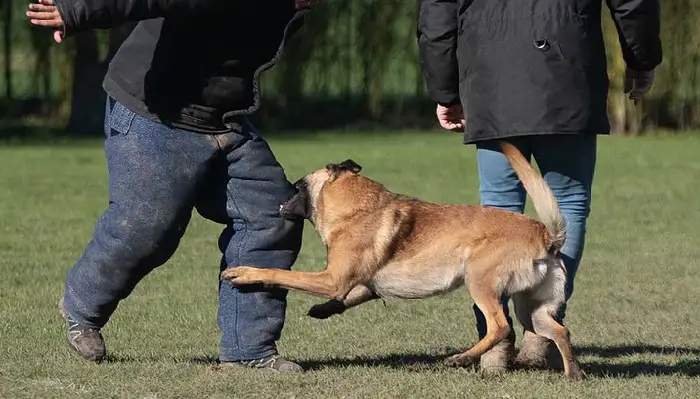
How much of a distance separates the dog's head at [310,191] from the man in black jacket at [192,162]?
5 centimetres

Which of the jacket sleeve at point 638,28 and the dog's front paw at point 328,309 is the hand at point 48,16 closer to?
the dog's front paw at point 328,309

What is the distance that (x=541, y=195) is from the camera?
5.45m

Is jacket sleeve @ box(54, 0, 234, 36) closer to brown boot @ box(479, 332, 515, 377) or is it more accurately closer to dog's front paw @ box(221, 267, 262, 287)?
dog's front paw @ box(221, 267, 262, 287)

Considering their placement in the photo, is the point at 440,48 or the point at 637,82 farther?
the point at 637,82

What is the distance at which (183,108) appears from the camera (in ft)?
17.9

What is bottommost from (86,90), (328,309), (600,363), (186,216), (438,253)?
(86,90)

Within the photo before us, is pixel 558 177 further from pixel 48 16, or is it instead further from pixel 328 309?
pixel 48 16

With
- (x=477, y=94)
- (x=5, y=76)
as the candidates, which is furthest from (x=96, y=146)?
(x=477, y=94)

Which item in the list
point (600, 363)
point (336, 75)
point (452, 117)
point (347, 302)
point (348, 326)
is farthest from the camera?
point (336, 75)

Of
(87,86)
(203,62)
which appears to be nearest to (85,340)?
(203,62)

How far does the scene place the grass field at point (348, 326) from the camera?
17.6 ft

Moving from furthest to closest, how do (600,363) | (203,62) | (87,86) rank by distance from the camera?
(87,86)
(600,363)
(203,62)

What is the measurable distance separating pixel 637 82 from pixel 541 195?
0.85m

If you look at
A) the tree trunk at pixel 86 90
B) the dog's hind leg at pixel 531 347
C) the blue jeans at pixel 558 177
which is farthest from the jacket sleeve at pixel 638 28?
the tree trunk at pixel 86 90
